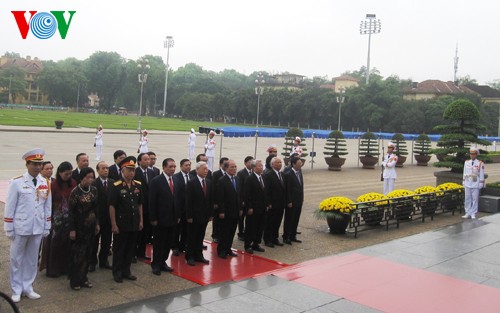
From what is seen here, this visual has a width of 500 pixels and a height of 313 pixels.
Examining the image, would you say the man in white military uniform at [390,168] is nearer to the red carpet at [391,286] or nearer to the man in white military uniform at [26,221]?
the red carpet at [391,286]

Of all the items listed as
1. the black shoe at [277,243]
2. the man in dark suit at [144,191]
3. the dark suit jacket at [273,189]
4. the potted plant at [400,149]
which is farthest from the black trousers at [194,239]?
the potted plant at [400,149]

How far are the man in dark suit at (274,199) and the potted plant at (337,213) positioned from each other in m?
1.45

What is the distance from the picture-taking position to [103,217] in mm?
7078

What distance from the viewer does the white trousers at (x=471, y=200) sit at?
13.1 meters

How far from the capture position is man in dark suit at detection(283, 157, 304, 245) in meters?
9.32

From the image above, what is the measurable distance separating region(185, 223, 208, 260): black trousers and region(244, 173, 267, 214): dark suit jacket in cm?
109

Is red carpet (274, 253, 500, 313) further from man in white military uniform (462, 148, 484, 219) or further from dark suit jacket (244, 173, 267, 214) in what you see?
man in white military uniform (462, 148, 484, 219)

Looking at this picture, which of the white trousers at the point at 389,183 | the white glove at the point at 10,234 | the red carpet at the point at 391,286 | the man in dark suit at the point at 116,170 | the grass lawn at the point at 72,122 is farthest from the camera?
the grass lawn at the point at 72,122

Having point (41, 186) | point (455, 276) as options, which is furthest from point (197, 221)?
point (455, 276)

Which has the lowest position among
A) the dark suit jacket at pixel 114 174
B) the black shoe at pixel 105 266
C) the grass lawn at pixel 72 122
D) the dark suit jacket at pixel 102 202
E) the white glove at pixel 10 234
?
the black shoe at pixel 105 266

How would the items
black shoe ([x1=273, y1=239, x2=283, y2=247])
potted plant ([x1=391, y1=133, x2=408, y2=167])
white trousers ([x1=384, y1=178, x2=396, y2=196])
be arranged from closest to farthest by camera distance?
black shoe ([x1=273, y1=239, x2=283, y2=247]), white trousers ([x1=384, y1=178, x2=396, y2=196]), potted plant ([x1=391, y1=133, x2=408, y2=167])

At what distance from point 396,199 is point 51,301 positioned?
26.6ft

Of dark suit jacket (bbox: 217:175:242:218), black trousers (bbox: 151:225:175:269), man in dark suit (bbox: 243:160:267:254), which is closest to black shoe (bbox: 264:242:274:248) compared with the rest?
man in dark suit (bbox: 243:160:267:254)

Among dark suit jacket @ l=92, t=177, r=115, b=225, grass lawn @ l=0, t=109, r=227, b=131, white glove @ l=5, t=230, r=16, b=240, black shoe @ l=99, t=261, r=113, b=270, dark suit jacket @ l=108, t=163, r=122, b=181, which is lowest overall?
black shoe @ l=99, t=261, r=113, b=270
